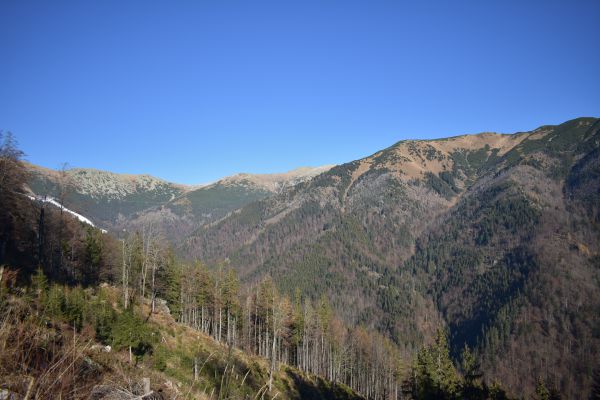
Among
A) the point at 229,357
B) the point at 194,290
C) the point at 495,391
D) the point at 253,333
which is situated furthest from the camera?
the point at 253,333

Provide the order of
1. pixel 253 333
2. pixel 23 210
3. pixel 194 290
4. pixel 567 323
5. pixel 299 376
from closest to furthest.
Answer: pixel 23 210
pixel 299 376
pixel 194 290
pixel 253 333
pixel 567 323

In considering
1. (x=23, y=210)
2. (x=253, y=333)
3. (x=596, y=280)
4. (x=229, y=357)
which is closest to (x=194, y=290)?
(x=253, y=333)

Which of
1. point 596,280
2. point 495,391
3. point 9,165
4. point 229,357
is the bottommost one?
point 596,280

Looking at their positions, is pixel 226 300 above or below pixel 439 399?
above

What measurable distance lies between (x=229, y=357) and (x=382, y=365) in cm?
7184

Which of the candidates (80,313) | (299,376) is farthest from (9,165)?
(299,376)

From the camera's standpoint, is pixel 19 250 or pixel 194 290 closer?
pixel 19 250

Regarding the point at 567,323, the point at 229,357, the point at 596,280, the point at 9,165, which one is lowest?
the point at 567,323

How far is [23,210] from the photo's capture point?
2831 centimetres

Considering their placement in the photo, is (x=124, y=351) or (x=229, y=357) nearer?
(x=229, y=357)

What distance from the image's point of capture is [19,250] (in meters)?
34.4

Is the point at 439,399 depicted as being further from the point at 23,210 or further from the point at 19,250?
the point at 19,250

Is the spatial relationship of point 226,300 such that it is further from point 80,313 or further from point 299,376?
point 80,313

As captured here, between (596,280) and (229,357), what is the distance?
21636 cm
